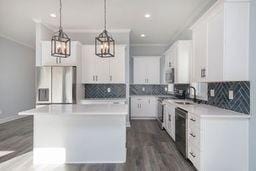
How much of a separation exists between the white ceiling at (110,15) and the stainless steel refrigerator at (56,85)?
136 centimetres

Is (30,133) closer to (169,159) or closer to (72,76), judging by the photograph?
(72,76)

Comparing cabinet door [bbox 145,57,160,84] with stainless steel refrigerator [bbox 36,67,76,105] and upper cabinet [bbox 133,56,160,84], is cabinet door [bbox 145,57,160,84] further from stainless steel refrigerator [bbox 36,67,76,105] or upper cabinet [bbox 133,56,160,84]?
stainless steel refrigerator [bbox 36,67,76,105]

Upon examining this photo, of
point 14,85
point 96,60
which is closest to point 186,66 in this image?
point 96,60

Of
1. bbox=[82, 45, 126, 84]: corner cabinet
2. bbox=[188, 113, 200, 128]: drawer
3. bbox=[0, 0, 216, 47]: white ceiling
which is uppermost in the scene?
bbox=[0, 0, 216, 47]: white ceiling

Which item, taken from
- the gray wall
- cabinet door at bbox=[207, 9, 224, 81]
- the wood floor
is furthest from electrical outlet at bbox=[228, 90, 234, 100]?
the gray wall

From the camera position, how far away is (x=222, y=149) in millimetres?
2822

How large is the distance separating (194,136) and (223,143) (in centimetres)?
41

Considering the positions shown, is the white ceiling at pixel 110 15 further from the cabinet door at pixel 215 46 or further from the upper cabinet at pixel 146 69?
the upper cabinet at pixel 146 69

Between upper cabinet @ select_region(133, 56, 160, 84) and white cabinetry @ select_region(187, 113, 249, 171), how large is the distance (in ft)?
17.4

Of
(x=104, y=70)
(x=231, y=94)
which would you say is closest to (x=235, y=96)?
(x=231, y=94)

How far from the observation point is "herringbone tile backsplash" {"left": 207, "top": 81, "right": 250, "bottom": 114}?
287cm

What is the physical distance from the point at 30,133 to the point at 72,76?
1.96 meters

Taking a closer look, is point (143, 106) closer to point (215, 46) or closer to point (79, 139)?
point (79, 139)

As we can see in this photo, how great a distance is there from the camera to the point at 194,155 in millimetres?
3119
